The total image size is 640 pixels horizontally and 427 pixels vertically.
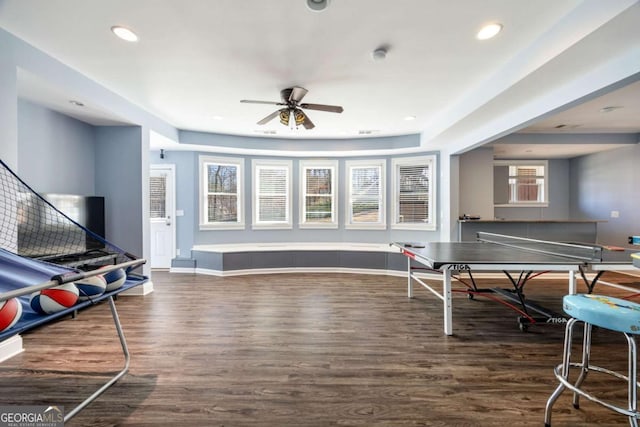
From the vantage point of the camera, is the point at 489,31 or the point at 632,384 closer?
the point at 632,384

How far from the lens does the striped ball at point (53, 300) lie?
4.85ft

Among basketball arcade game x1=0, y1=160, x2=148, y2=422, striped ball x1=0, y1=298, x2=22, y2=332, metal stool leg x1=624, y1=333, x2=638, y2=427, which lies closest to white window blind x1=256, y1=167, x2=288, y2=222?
basketball arcade game x1=0, y1=160, x2=148, y2=422

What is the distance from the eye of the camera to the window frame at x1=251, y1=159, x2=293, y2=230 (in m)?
6.10

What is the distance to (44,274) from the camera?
155 centimetres

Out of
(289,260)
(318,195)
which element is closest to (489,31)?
(318,195)

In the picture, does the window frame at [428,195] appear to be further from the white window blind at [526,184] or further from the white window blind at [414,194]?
the white window blind at [526,184]

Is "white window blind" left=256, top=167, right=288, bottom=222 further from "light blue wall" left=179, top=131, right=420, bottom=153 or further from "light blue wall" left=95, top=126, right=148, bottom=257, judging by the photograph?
"light blue wall" left=95, top=126, right=148, bottom=257

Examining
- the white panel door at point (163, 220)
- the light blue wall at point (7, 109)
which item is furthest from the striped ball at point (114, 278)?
the white panel door at point (163, 220)

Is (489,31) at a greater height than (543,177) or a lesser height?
greater

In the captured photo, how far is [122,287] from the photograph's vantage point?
1.99 m

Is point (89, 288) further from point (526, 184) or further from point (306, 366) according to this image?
point (526, 184)

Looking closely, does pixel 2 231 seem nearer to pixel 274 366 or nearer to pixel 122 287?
pixel 122 287

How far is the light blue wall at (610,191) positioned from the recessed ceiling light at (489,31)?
5491mm

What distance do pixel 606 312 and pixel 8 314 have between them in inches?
114
